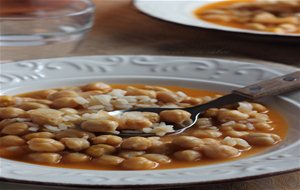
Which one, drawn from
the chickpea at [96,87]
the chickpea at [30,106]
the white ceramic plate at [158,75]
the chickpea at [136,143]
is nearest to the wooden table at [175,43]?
the white ceramic plate at [158,75]

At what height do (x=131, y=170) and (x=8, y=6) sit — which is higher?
(x=8, y=6)

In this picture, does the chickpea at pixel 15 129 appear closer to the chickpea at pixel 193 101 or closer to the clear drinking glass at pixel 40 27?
the chickpea at pixel 193 101

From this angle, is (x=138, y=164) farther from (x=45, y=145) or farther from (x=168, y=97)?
Result: (x=168, y=97)

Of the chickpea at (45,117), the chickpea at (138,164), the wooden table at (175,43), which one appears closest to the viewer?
the chickpea at (138,164)

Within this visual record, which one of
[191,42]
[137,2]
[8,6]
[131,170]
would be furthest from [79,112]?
[8,6]

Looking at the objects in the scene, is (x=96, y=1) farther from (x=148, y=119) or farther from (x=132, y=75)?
(x=148, y=119)

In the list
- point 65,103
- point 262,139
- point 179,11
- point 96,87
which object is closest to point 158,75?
point 96,87

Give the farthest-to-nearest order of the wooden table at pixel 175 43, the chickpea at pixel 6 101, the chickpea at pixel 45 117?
the wooden table at pixel 175 43 < the chickpea at pixel 6 101 < the chickpea at pixel 45 117

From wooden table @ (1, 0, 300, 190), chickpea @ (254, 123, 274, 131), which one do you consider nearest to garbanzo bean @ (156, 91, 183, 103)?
chickpea @ (254, 123, 274, 131)
